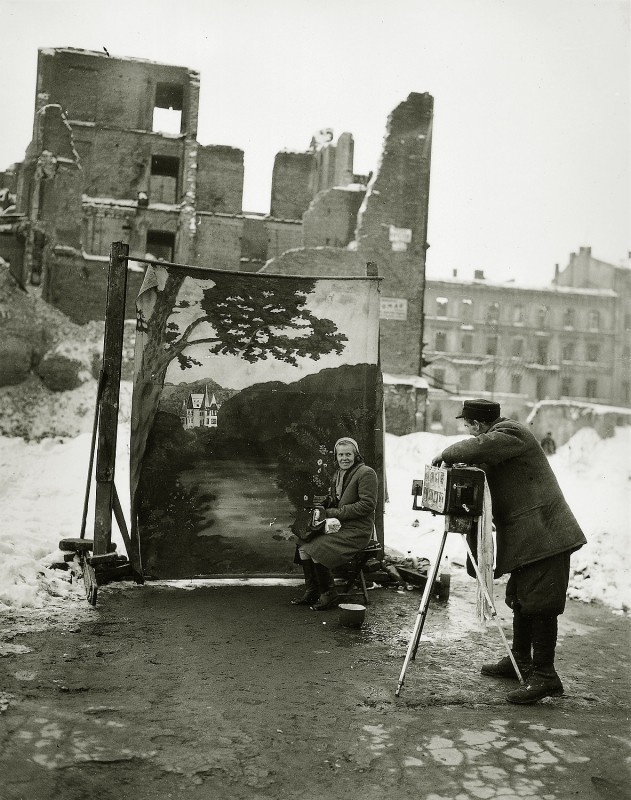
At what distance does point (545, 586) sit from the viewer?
441 centimetres

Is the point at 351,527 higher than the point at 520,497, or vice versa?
the point at 520,497

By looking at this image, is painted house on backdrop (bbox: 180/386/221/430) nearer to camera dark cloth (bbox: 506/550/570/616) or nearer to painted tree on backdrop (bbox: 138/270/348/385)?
painted tree on backdrop (bbox: 138/270/348/385)

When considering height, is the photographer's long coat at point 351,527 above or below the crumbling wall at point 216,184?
below

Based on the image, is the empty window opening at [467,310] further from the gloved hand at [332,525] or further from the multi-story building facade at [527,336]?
the gloved hand at [332,525]

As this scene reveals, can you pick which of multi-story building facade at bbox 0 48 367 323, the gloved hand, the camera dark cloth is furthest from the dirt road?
multi-story building facade at bbox 0 48 367 323

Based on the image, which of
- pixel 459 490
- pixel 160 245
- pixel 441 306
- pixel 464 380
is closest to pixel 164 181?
pixel 160 245

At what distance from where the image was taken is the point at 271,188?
1303 inches

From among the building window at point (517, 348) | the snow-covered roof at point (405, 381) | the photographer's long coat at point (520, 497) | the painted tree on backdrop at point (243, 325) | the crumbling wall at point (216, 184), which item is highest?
the crumbling wall at point (216, 184)

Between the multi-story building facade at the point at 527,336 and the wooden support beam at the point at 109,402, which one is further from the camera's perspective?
the multi-story building facade at the point at 527,336

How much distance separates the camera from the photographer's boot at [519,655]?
4.76m

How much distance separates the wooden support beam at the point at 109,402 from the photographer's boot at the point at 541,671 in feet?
13.0

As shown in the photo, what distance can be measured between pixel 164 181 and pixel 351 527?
2482 centimetres

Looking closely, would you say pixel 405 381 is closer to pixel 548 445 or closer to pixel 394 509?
pixel 548 445

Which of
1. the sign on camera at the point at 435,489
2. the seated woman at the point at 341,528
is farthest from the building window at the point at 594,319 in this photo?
the sign on camera at the point at 435,489
